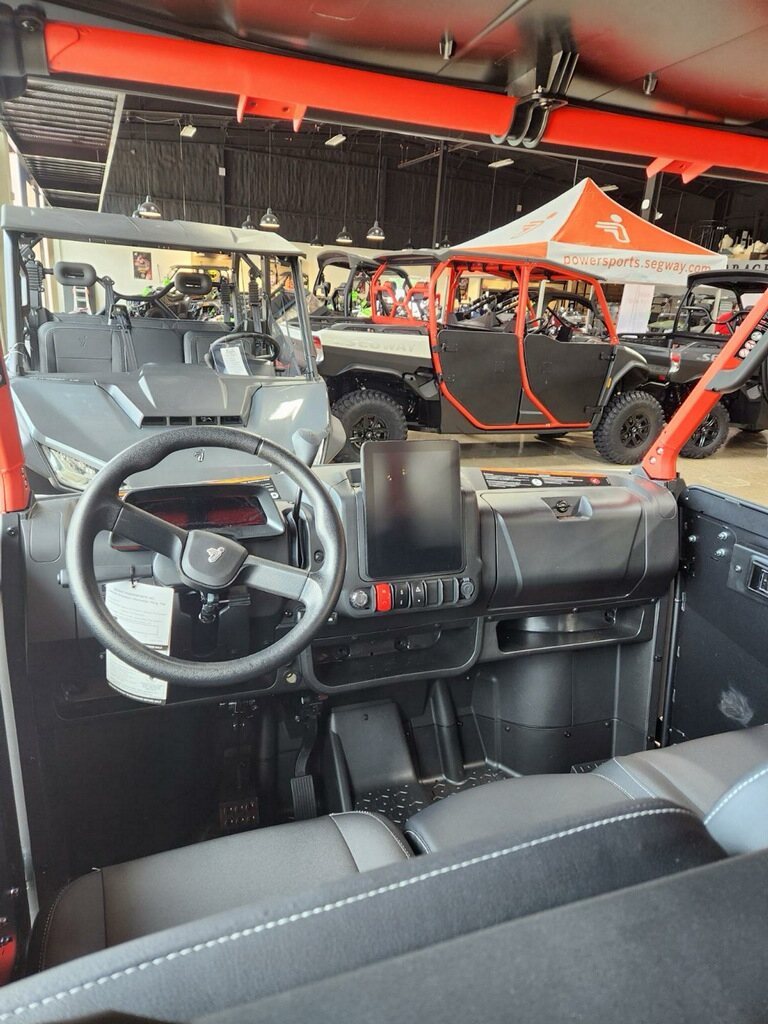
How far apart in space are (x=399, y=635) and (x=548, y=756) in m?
0.71

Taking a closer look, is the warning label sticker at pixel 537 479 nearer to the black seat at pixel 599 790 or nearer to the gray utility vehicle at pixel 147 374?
the black seat at pixel 599 790

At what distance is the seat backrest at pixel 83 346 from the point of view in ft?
16.6

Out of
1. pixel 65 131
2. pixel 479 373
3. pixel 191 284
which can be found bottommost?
pixel 479 373

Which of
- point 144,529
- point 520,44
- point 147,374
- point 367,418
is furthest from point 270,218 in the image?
point 144,529

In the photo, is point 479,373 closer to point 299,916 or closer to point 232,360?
point 232,360

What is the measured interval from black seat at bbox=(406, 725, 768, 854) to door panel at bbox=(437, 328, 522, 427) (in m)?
4.59

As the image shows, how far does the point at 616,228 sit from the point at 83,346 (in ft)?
20.3

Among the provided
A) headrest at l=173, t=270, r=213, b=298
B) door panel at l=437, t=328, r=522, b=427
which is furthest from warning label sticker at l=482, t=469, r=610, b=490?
door panel at l=437, t=328, r=522, b=427

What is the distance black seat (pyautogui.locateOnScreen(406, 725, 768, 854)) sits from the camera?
1.35m

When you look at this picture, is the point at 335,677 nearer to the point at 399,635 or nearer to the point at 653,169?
the point at 399,635

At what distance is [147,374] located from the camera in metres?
3.62

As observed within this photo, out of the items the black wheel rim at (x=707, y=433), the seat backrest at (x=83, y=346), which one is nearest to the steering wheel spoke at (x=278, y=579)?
the seat backrest at (x=83, y=346)

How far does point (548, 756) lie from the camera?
7.20ft

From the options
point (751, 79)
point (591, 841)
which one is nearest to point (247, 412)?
point (751, 79)
